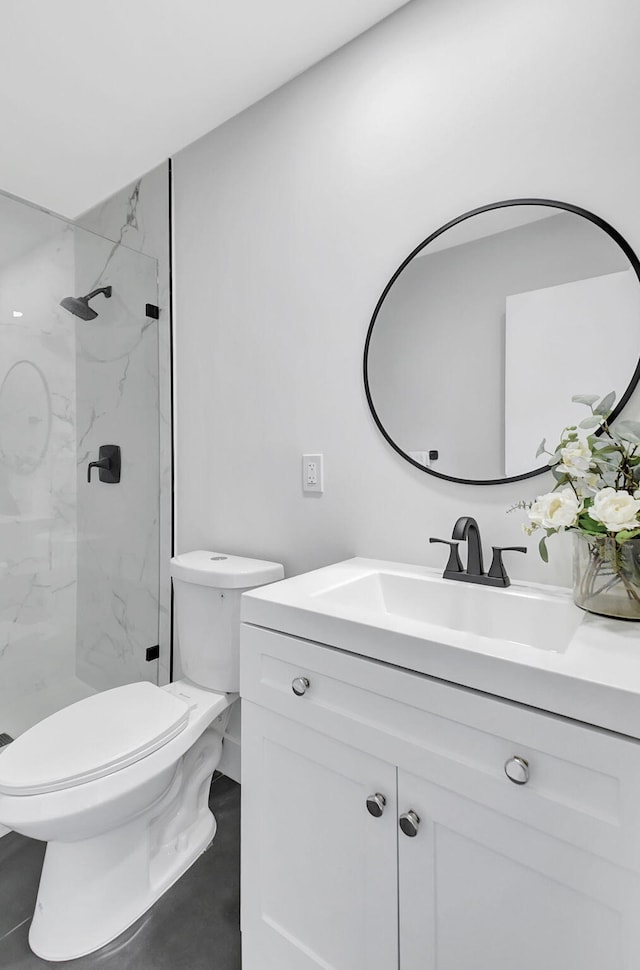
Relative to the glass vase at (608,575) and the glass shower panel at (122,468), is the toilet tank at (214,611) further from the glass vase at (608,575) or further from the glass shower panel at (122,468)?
the glass vase at (608,575)

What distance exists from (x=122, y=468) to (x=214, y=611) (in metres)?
0.86

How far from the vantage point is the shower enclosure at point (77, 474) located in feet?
5.96

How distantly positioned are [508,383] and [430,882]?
0.98 metres

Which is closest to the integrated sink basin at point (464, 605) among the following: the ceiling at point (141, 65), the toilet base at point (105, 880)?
the toilet base at point (105, 880)

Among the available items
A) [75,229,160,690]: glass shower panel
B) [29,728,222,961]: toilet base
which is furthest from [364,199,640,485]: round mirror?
[29,728,222,961]: toilet base

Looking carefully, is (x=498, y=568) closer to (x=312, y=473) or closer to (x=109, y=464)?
(x=312, y=473)

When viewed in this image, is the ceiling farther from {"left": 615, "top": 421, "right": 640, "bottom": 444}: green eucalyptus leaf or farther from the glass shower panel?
{"left": 615, "top": 421, "right": 640, "bottom": 444}: green eucalyptus leaf

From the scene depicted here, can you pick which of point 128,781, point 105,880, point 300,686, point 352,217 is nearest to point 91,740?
point 128,781

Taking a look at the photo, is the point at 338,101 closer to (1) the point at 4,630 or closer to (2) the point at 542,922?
(2) the point at 542,922

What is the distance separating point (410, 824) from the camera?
0.77m

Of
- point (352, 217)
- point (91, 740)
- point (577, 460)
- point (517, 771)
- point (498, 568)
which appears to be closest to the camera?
point (517, 771)

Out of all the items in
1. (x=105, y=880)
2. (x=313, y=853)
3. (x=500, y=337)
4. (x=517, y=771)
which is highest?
(x=500, y=337)

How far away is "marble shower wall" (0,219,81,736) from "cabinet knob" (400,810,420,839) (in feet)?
5.31

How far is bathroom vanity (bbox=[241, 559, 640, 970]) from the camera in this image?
0.62 meters
